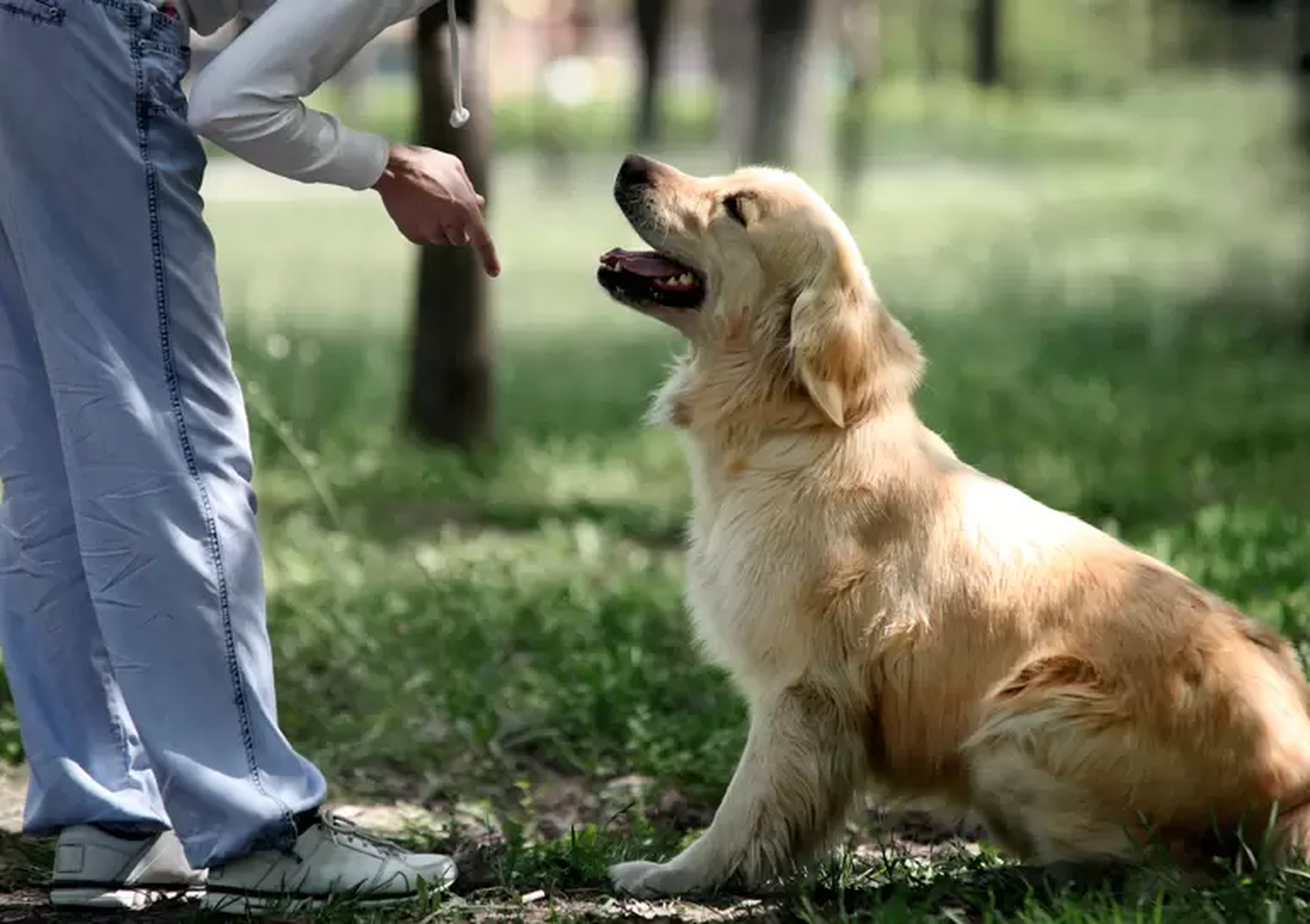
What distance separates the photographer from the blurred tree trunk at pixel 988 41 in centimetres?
3106

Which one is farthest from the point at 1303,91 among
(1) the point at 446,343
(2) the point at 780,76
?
(1) the point at 446,343

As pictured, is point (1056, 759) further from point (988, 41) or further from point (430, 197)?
point (988, 41)

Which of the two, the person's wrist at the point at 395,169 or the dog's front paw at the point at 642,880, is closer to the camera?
the person's wrist at the point at 395,169

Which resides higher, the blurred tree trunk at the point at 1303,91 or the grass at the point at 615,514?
the blurred tree trunk at the point at 1303,91

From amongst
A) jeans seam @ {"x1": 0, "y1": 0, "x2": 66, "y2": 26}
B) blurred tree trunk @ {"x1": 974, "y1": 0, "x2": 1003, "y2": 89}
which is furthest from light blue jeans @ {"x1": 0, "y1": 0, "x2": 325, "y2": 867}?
blurred tree trunk @ {"x1": 974, "y1": 0, "x2": 1003, "y2": 89}

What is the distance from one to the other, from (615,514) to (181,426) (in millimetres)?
4292

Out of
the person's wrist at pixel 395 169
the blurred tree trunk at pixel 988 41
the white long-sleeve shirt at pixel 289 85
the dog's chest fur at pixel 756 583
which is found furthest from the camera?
the blurred tree trunk at pixel 988 41

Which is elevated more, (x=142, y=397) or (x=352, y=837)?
(x=142, y=397)

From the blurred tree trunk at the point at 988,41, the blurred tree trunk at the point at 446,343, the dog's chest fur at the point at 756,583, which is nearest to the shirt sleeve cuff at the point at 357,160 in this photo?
the dog's chest fur at the point at 756,583

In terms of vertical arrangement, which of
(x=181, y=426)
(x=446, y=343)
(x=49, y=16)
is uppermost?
(x=49, y=16)

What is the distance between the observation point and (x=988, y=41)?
1219 inches

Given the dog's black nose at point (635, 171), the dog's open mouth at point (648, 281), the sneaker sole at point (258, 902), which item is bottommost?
the sneaker sole at point (258, 902)

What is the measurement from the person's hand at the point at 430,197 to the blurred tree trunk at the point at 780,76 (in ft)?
53.5

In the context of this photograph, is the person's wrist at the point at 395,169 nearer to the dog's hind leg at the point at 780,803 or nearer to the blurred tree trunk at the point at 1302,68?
the dog's hind leg at the point at 780,803
